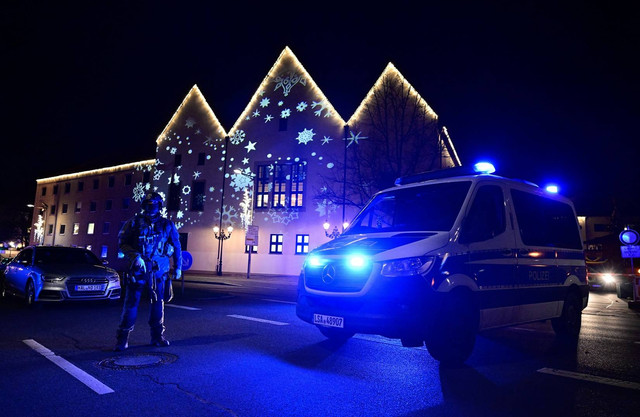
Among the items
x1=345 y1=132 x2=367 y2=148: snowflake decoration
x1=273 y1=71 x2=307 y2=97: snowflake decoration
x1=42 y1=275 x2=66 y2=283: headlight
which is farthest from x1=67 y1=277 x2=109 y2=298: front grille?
→ x1=273 y1=71 x2=307 y2=97: snowflake decoration

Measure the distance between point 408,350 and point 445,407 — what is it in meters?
2.28

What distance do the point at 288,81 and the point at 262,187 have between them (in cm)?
901

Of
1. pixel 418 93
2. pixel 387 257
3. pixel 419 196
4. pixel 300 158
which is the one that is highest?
pixel 418 93

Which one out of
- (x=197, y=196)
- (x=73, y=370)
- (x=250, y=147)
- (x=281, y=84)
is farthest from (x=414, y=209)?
(x=197, y=196)

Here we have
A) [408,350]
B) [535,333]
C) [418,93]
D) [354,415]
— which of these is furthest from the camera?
[418,93]

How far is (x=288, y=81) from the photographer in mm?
33000

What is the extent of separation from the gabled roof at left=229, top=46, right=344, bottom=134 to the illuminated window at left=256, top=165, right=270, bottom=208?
500 centimetres

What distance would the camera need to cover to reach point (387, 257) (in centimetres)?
453

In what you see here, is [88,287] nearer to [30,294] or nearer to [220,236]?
[30,294]

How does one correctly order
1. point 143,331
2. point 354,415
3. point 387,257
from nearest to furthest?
point 354,415, point 387,257, point 143,331

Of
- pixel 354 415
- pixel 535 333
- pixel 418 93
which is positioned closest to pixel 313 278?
pixel 354 415

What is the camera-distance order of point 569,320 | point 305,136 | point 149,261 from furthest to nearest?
point 305,136 < point 569,320 < point 149,261

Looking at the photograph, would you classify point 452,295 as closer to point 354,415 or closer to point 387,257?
point 387,257

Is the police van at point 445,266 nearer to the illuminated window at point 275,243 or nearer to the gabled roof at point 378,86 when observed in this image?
the gabled roof at point 378,86
